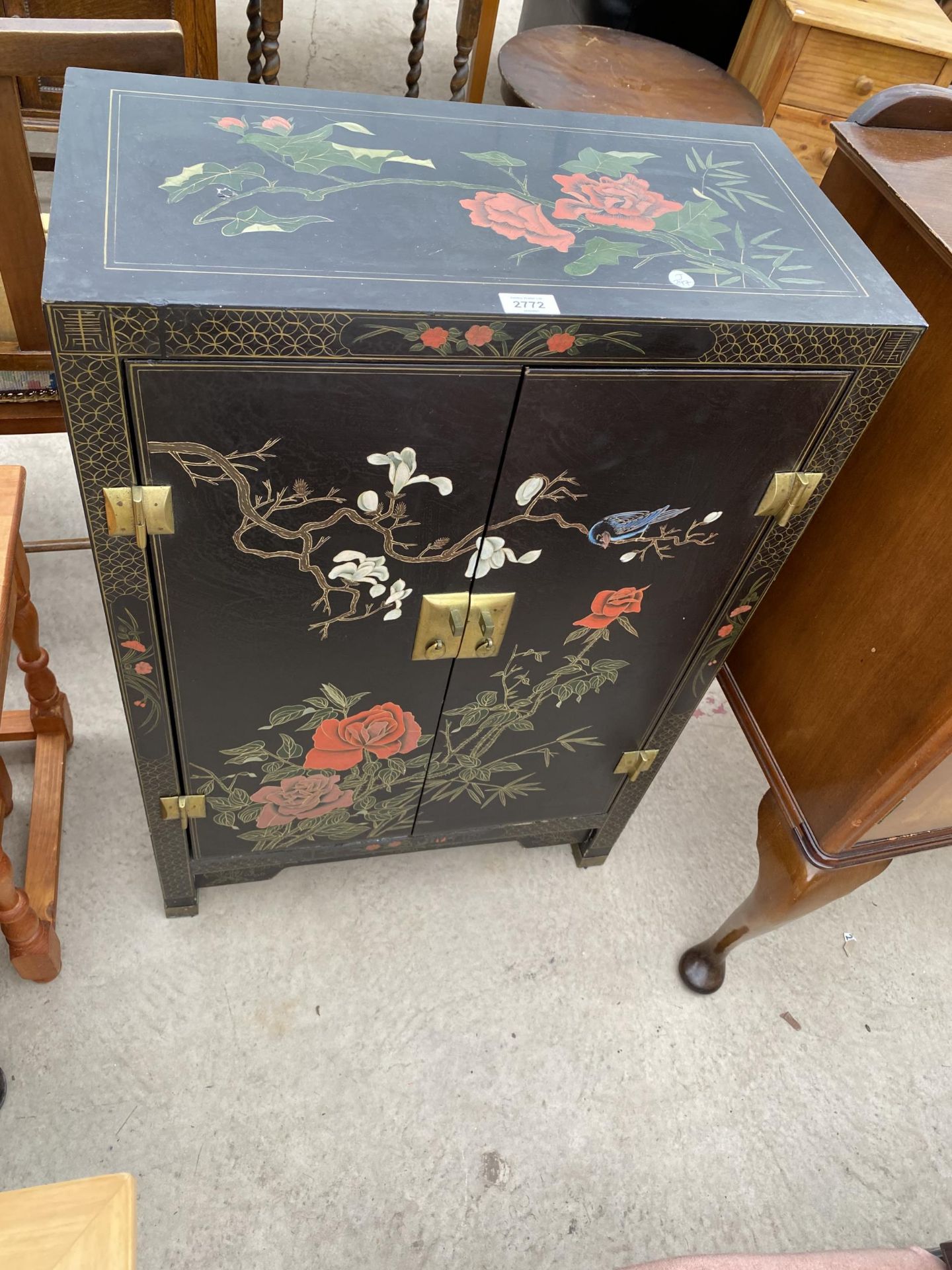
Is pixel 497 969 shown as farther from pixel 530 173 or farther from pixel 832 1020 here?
pixel 530 173

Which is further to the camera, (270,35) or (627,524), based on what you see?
(270,35)

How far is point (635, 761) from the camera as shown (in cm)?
148

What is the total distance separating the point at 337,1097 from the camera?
1450 mm

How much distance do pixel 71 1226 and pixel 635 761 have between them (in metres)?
0.96

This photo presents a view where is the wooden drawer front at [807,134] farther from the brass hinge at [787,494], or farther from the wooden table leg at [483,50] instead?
the brass hinge at [787,494]

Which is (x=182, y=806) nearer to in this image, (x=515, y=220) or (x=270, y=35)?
(x=515, y=220)

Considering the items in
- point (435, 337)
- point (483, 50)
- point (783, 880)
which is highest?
point (435, 337)

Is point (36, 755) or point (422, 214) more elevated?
point (422, 214)

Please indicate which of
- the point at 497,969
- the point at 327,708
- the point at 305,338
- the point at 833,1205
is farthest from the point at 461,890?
the point at 305,338

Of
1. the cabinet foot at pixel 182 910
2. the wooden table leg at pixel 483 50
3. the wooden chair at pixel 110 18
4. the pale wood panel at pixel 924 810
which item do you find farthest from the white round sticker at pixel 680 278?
the wooden table leg at pixel 483 50

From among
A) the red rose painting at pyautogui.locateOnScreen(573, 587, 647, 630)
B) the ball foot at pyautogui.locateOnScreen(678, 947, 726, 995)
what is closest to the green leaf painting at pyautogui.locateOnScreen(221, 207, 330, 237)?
the red rose painting at pyautogui.locateOnScreen(573, 587, 647, 630)

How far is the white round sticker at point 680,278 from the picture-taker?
2.96 feet

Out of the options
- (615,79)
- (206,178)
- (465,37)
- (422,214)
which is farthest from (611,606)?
(465,37)

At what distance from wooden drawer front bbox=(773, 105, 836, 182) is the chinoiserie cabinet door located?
6.14 ft
